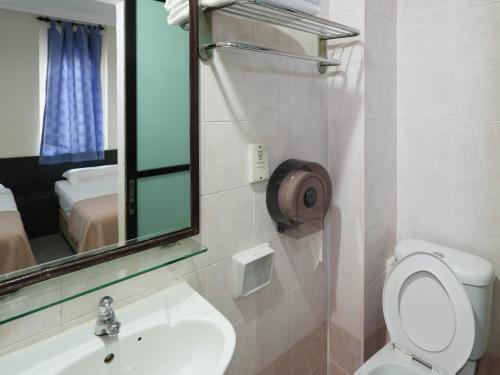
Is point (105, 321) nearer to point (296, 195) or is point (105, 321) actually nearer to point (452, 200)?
point (296, 195)

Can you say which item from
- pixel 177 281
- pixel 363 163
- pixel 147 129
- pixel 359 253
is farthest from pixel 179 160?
pixel 359 253

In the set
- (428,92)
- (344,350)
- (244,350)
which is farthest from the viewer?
(344,350)

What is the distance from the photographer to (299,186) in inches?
44.9

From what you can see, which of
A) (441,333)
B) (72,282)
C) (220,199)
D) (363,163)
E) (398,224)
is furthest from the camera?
(398,224)

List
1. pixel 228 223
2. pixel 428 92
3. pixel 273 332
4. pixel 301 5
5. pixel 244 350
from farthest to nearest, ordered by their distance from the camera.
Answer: pixel 428 92 → pixel 273 332 → pixel 244 350 → pixel 228 223 → pixel 301 5

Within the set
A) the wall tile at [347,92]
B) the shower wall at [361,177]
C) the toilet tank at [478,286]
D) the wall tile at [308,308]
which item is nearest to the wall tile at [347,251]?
the shower wall at [361,177]

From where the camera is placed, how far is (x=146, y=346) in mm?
805

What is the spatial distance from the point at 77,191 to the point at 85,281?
22cm

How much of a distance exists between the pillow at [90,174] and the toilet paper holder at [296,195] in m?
0.55

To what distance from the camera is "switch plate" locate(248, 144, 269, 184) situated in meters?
1.10

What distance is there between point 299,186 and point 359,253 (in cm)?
48

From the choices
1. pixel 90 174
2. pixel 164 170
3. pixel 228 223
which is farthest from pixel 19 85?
pixel 228 223

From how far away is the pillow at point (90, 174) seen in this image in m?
0.77

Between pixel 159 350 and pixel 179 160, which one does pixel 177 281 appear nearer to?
pixel 159 350
